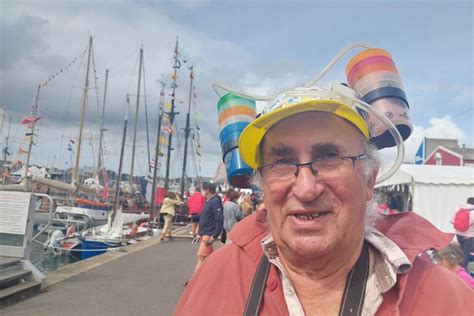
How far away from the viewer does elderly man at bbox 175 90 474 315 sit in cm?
145

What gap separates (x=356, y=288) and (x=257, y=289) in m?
0.37

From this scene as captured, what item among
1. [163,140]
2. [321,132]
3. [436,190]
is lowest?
[321,132]

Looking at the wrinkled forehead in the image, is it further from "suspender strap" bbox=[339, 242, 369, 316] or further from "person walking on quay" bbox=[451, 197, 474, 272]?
"person walking on quay" bbox=[451, 197, 474, 272]

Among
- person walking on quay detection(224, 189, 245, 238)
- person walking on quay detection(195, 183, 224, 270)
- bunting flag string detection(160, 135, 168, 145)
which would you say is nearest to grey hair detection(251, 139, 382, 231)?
person walking on quay detection(195, 183, 224, 270)

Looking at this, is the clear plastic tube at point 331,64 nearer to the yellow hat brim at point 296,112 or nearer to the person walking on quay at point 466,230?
the yellow hat brim at point 296,112

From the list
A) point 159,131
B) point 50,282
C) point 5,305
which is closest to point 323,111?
point 5,305

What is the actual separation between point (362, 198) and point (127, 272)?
7851 millimetres

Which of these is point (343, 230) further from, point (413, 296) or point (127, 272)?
point (127, 272)

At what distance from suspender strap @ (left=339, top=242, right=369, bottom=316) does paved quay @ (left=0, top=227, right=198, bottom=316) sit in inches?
193

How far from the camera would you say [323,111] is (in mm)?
1560

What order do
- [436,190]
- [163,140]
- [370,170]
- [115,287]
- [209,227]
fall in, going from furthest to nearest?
1. [163,140]
2. [436,190]
3. [209,227]
4. [115,287]
5. [370,170]

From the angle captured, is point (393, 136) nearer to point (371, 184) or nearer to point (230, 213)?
point (371, 184)

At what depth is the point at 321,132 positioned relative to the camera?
157 centimetres

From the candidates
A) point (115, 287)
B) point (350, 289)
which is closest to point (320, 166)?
point (350, 289)
